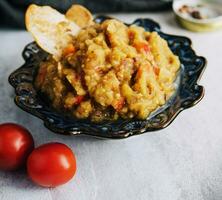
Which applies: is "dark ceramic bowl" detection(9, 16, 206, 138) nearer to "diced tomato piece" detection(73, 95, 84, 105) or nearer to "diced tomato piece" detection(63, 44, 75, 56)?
"diced tomato piece" detection(73, 95, 84, 105)

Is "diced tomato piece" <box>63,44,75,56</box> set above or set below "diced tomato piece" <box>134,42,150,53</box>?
below

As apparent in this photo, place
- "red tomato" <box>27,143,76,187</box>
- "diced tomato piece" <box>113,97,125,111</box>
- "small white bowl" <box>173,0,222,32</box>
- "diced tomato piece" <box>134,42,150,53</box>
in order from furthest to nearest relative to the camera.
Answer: "small white bowl" <box>173,0,222,32</box> → "diced tomato piece" <box>134,42,150,53</box> → "diced tomato piece" <box>113,97,125,111</box> → "red tomato" <box>27,143,76,187</box>

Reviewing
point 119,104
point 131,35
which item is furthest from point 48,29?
point 119,104

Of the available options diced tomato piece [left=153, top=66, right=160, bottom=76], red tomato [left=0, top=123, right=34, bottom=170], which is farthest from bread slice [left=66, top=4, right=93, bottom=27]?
red tomato [left=0, top=123, right=34, bottom=170]

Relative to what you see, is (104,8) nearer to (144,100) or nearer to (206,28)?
(206,28)

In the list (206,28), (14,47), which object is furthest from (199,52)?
(14,47)

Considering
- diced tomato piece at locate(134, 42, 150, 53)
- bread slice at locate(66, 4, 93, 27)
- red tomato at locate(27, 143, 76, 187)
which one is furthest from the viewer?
bread slice at locate(66, 4, 93, 27)

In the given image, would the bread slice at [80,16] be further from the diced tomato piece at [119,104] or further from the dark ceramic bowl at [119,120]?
the diced tomato piece at [119,104]
